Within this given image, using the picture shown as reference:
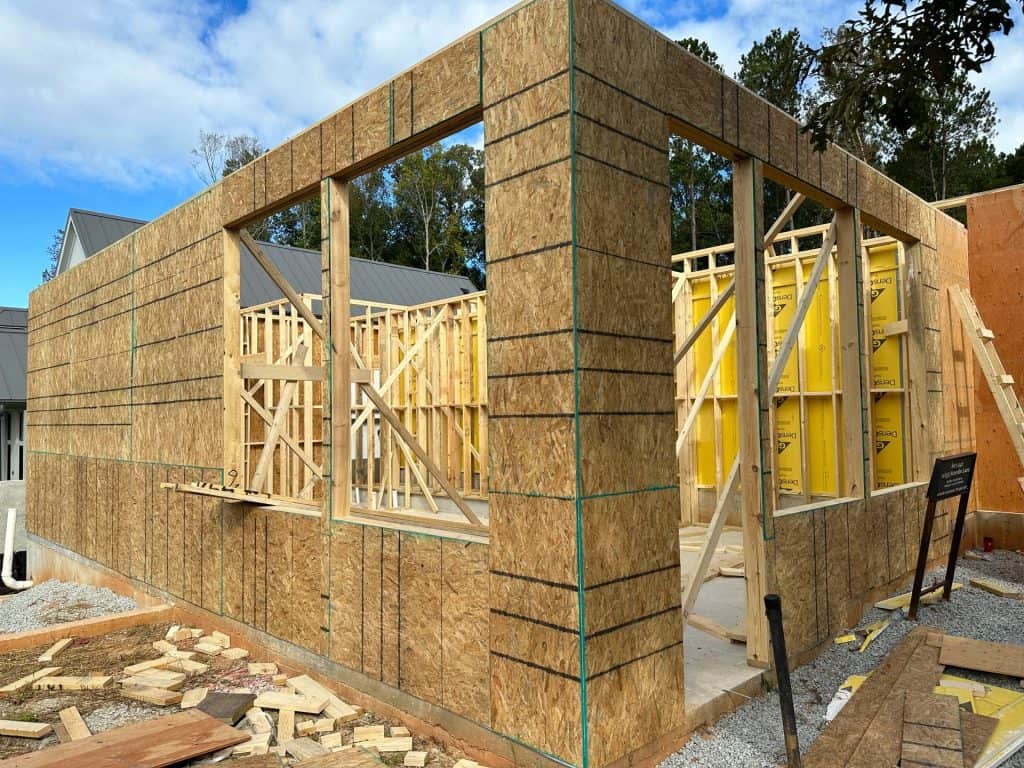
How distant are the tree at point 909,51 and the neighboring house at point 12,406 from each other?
1752cm

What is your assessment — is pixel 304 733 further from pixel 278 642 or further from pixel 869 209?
pixel 869 209

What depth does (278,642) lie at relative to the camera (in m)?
5.70

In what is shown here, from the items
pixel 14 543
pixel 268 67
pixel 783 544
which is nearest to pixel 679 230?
pixel 14 543

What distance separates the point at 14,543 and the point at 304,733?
12.3 m

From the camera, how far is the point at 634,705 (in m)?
3.69

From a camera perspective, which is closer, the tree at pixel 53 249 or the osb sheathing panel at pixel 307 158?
the osb sheathing panel at pixel 307 158

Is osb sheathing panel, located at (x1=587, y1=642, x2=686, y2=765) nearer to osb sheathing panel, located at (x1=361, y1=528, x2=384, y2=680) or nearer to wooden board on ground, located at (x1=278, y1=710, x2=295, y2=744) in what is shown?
osb sheathing panel, located at (x1=361, y1=528, x2=384, y2=680)

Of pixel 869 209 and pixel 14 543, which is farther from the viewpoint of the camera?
pixel 14 543

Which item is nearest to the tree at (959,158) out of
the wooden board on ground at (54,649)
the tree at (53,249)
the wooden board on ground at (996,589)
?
the wooden board on ground at (996,589)

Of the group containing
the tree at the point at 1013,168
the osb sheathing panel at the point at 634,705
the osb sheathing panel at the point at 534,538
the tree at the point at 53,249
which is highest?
the tree at the point at 53,249

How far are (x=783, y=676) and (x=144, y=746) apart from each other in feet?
11.6

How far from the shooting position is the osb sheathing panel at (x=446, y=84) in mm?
4191

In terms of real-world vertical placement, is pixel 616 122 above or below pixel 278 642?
above

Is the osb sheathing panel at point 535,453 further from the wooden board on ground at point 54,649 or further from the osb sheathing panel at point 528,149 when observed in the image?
the wooden board on ground at point 54,649
